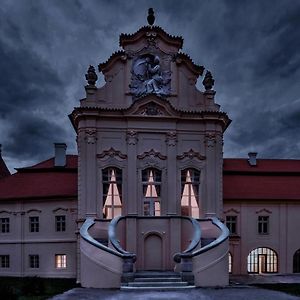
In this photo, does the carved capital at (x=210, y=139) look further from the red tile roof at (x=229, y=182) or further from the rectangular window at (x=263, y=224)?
the rectangular window at (x=263, y=224)

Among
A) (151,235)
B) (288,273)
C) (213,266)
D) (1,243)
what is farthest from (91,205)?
(288,273)

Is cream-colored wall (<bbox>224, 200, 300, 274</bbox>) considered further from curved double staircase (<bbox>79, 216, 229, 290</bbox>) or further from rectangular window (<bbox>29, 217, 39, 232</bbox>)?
rectangular window (<bbox>29, 217, 39, 232</bbox>)

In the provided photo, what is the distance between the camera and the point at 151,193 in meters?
26.5

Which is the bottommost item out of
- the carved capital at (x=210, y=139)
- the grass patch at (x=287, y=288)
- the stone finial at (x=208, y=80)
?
the grass patch at (x=287, y=288)

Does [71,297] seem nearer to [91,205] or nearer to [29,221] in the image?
[91,205]

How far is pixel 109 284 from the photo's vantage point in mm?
20812

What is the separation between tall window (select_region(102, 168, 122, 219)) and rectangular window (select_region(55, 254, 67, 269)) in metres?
6.39

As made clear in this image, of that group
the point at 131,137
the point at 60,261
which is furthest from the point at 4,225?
the point at 131,137

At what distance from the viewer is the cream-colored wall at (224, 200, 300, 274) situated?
3216cm

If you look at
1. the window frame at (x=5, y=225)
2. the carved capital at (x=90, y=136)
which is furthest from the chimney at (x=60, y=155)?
the carved capital at (x=90, y=136)

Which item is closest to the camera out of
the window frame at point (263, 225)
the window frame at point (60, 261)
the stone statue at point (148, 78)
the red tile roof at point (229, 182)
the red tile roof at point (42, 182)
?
the stone statue at point (148, 78)

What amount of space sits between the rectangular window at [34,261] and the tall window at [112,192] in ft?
25.4

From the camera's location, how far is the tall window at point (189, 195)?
26875 millimetres

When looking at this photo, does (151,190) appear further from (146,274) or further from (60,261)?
(60,261)
